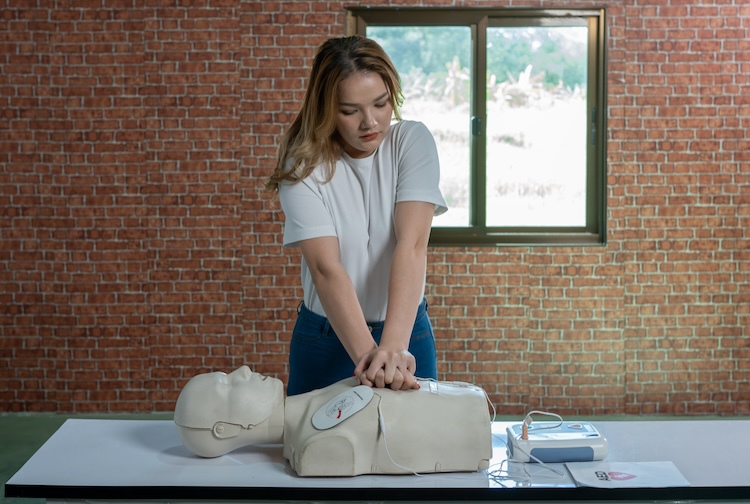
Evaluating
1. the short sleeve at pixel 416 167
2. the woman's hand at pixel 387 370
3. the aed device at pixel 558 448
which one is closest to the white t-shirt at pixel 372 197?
the short sleeve at pixel 416 167

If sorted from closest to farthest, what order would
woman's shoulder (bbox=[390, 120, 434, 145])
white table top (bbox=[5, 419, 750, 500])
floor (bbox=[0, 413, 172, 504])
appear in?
white table top (bbox=[5, 419, 750, 500]) < woman's shoulder (bbox=[390, 120, 434, 145]) < floor (bbox=[0, 413, 172, 504])

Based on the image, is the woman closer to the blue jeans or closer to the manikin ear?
the blue jeans

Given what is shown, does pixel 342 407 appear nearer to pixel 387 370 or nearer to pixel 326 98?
pixel 387 370

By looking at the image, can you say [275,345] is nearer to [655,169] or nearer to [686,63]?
[655,169]

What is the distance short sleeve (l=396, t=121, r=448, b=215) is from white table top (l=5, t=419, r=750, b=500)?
604 mm

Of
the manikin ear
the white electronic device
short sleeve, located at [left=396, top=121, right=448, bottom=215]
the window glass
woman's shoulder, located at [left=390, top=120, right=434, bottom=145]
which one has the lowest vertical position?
the manikin ear

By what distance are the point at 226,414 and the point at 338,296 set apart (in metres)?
0.40

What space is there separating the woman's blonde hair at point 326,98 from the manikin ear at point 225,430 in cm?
61

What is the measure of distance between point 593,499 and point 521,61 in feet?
11.9

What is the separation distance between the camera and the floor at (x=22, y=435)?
13.2 feet

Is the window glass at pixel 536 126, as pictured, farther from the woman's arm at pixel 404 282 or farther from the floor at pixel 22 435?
the woman's arm at pixel 404 282

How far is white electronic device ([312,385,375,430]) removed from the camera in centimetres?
172

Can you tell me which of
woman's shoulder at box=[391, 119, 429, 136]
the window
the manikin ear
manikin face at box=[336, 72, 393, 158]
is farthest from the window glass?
the manikin ear

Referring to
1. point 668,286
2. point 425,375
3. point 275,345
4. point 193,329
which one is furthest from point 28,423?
point 668,286
